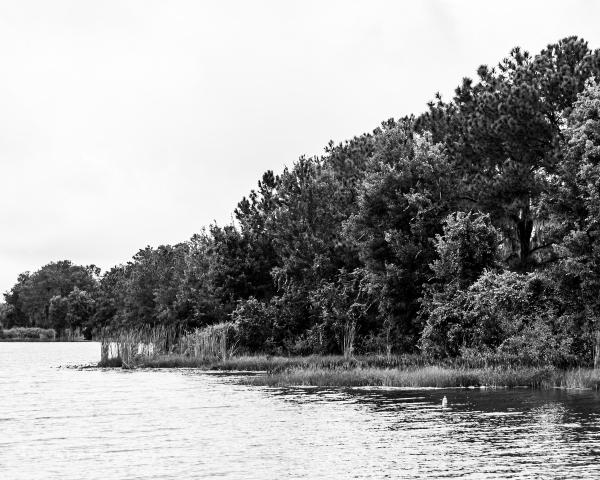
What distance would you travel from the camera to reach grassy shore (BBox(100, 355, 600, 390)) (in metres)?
47.1

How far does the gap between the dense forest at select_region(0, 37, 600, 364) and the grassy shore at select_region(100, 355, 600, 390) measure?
197cm

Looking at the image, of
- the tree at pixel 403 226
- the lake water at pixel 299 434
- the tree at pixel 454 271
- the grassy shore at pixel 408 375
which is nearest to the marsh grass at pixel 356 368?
the grassy shore at pixel 408 375

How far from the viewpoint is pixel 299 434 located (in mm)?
33031

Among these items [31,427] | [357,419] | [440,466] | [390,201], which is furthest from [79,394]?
[440,466]

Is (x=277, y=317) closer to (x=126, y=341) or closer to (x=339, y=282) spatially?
(x=339, y=282)

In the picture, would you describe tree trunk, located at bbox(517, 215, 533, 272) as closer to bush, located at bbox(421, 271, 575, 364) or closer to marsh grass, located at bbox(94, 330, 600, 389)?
bush, located at bbox(421, 271, 575, 364)

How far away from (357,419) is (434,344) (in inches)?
846

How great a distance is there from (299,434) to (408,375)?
1939 cm

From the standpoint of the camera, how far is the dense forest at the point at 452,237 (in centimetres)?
5028

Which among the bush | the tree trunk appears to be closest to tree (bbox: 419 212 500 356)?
the bush

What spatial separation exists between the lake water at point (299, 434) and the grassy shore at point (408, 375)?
254 centimetres

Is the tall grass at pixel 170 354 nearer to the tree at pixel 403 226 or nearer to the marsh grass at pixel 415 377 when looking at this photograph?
the tree at pixel 403 226

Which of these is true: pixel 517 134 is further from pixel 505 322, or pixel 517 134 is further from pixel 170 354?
pixel 170 354

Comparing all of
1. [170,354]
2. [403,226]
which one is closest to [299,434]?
[403,226]
